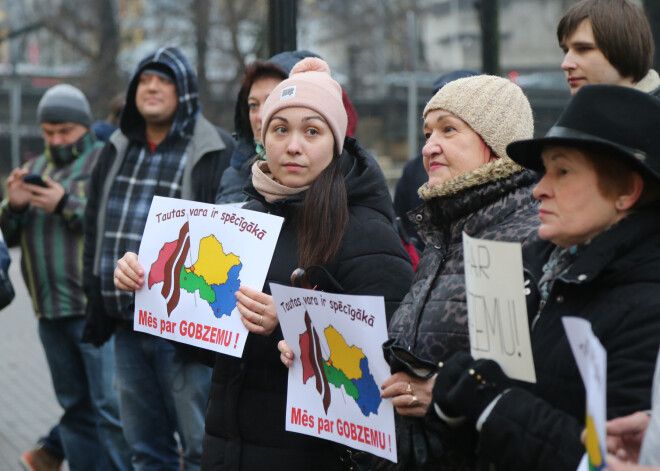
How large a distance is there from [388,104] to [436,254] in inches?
786

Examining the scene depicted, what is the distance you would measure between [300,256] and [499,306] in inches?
41.0

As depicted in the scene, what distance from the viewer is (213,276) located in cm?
315

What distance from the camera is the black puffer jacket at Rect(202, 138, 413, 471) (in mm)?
3027

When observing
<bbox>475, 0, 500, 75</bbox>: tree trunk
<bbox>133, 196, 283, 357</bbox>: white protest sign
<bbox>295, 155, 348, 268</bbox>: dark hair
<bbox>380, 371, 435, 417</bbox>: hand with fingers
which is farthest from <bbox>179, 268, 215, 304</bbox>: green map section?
<bbox>475, 0, 500, 75</bbox>: tree trunk

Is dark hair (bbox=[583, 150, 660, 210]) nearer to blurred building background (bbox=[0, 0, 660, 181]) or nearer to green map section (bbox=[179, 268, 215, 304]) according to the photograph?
green map section (bbox=[179, 268, 215, 304])

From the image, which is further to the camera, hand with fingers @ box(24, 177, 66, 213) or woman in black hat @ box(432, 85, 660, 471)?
hand with fingers @ box(24, 177, 66, 213)

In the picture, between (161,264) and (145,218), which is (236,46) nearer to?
(145,218)

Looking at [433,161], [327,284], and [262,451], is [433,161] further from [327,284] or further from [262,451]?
[262,451]

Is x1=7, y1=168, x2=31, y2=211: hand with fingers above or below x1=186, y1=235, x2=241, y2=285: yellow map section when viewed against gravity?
above

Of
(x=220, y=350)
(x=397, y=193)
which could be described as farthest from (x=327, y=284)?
(x=397, y=193)

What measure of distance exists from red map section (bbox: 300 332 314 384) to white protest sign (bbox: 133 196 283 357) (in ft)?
0.74

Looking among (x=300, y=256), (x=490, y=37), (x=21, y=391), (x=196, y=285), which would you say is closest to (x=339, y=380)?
(x=300, y=256)

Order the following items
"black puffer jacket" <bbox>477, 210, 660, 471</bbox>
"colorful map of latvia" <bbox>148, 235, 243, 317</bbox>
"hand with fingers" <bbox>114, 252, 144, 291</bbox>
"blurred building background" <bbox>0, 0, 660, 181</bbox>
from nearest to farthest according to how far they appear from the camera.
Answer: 1. "black puffer jacket" <bbox>477, 210, 660, 471</bbox>
2. "colorful map of latvia" <bbox>148, 235, 243, 317</bbox>
3. "hand with fingers" <bbox>114, 252, 144, 291</bbox>
4. "blurred building background" <bbox>0, 0, 660, 181</bbox>

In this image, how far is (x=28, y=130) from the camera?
2267 cm
